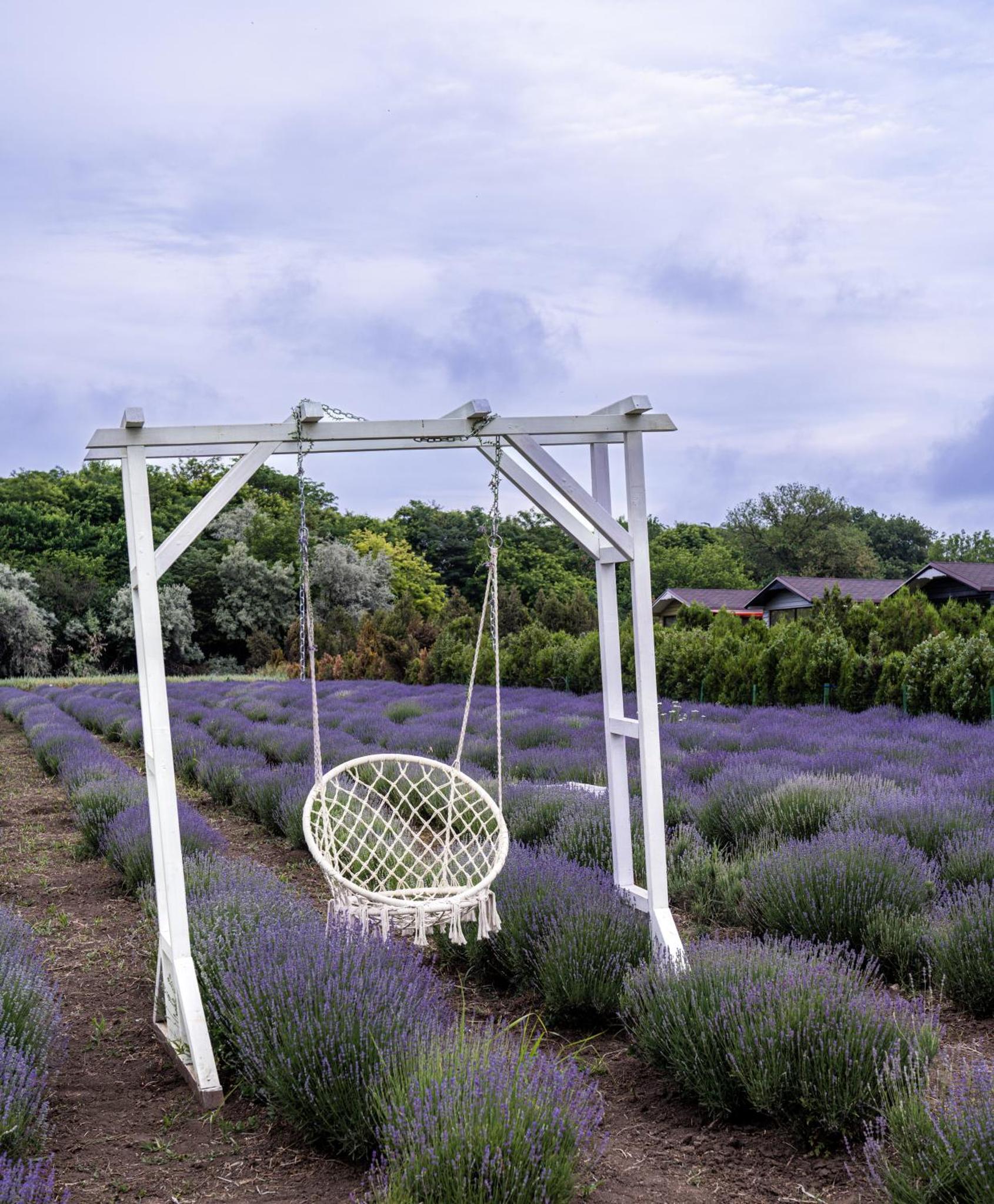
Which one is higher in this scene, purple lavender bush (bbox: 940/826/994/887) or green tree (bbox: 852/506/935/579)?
green tree (bbox: 852/506/935/579)

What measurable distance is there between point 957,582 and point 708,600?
10574mm

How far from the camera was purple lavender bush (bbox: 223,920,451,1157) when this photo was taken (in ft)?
8.77

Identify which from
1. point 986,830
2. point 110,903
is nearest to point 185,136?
point 110,903

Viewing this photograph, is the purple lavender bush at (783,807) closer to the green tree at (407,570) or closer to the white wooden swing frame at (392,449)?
the white wooden swing frame at (392,449)

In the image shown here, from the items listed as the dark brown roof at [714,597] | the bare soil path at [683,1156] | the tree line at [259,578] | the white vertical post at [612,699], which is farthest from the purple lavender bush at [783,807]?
the dark brown roof at [714,597]

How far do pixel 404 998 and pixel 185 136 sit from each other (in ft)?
23.1

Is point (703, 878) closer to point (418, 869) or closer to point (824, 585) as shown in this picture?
point (418, 869)

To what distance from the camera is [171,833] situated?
3373 millimetres

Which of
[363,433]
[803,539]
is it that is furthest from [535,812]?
[803,539]

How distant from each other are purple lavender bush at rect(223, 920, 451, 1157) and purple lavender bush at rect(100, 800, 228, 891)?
6.99 ft

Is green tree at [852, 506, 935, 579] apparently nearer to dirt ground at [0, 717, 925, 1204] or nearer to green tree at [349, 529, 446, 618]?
green tree at [349, 529, 446, 618]

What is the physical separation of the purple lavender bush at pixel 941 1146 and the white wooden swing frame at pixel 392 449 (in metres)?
1.05

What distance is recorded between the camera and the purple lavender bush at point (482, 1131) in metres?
2.14

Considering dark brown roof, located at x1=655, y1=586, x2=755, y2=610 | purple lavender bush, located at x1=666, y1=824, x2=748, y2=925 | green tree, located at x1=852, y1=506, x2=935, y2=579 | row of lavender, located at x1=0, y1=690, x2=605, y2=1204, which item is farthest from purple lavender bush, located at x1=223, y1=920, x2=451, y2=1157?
green tree, located at x1=852, y1=506, x2=935, y2=579
